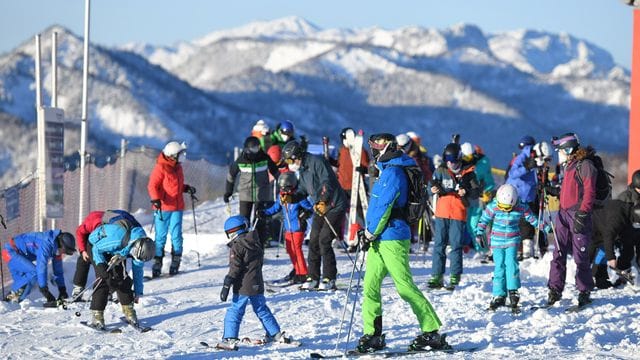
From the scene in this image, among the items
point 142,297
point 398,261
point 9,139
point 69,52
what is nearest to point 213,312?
point 142,297

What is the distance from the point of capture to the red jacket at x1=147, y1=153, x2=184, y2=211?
12.9 metres

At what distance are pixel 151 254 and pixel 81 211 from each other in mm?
7523

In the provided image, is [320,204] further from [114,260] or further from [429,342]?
[429,342]

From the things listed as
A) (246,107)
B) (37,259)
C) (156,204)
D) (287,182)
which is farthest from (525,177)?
(246,107)

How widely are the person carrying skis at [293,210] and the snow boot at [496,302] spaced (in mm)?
2229

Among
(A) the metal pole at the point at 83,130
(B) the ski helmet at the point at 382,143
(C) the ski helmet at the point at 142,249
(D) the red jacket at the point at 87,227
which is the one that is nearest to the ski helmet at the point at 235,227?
(C) the ski helmet at the point at 142,249

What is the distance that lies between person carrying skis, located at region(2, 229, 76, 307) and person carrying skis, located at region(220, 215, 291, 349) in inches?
114

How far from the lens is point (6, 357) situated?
8852 millimetres

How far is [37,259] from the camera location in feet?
37.9

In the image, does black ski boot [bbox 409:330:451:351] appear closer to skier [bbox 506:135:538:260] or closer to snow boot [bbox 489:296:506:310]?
snow boot [bbox 489:296:506:310]

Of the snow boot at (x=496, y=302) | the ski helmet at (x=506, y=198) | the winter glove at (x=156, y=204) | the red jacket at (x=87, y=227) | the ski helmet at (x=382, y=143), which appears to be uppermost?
the ski helmet at (x=382, y=143)

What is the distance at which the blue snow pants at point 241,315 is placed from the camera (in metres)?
9.04

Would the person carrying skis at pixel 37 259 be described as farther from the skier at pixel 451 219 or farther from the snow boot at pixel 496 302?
the snow boot at pixel 496 302

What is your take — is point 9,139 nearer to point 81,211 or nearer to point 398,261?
point 81,211
